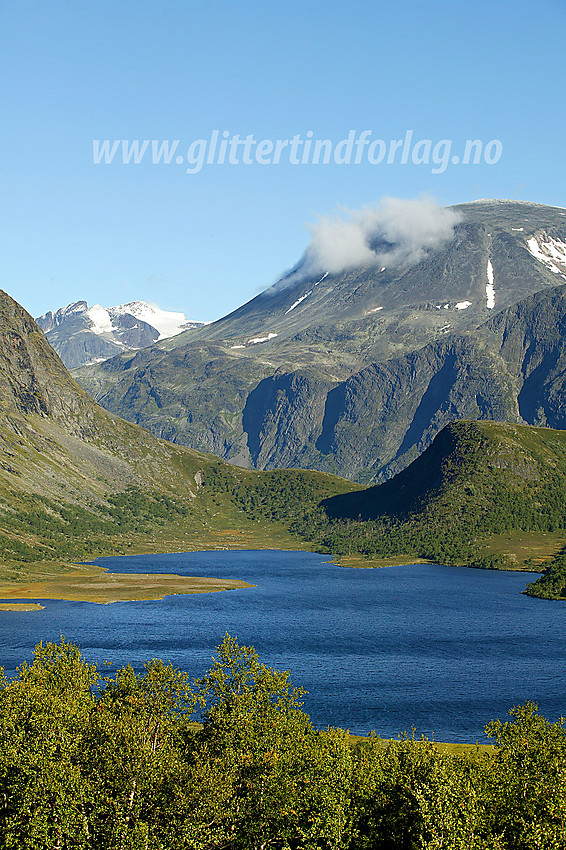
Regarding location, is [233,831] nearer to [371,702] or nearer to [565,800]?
[565,800]

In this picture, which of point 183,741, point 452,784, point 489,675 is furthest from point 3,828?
point 489,675

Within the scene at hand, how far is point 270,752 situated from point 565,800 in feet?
95.7

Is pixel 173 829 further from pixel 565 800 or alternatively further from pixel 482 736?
pixel 482 736

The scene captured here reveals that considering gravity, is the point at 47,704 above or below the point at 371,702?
above

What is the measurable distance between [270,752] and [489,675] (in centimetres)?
11282

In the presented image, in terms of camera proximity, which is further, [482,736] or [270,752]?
[482,736]

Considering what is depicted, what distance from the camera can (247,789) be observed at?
84.2 m

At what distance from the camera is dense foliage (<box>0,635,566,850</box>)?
7525 centimetres

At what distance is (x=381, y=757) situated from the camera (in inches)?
3866

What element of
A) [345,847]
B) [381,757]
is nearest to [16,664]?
[381,757]

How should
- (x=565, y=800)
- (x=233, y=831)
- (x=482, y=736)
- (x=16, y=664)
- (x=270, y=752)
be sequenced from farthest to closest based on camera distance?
1. (x=16, y=664)
2. (x=482, y=736)
3. (x=270, y=752)
4. (x=233, y=831)
5. (x=565, y=800)

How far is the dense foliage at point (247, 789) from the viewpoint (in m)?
75.2

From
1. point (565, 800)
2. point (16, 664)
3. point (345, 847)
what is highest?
point (565, 800)

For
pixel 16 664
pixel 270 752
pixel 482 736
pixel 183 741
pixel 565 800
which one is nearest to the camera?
pixel 565 800
